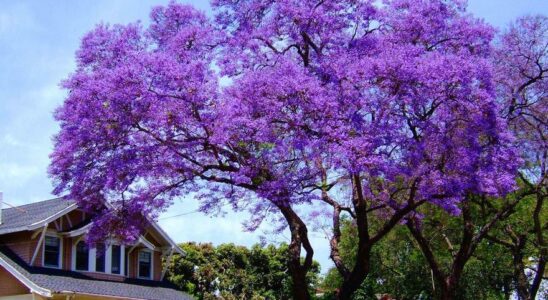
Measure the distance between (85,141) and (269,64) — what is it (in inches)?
184

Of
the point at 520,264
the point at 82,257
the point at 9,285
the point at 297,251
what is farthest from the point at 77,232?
the point at 520,264

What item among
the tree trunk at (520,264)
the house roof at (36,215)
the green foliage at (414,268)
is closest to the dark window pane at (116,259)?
→ the house roof at (36,215)

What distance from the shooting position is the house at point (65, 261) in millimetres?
24500

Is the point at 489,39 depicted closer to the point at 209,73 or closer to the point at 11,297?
the point at 209,73

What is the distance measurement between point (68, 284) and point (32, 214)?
4.09 m

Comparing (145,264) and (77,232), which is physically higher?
(77,232)

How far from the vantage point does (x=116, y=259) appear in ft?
94.6

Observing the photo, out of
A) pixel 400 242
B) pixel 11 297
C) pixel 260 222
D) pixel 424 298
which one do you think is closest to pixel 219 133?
pixel 260 222

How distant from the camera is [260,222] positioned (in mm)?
18203

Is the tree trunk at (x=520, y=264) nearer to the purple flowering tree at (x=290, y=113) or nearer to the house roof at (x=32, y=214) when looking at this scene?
the purple flowering tree at (x=290, y=113)

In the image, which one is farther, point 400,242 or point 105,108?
point 400,242

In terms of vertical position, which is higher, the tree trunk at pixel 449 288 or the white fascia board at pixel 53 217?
the white fascia board at pixel 53 217

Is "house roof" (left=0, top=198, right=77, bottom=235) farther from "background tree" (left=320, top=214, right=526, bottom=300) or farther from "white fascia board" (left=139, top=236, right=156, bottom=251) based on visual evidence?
"background tree" (left=320, top=214, right=526, bottom=300)

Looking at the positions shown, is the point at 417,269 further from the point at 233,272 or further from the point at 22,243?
the point at 22,243
